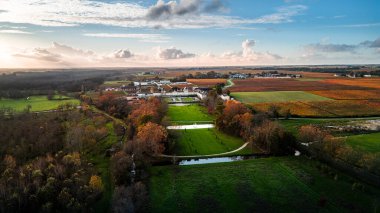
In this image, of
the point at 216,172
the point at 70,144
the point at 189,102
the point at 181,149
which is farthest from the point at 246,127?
the point at 189,102

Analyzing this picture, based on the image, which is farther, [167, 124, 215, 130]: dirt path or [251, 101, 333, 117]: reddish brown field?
[251, 101, 333, 117]: reddish brown field

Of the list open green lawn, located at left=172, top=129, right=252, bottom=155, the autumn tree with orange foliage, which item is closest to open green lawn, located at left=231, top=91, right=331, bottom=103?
the autumn tree with orange foliage

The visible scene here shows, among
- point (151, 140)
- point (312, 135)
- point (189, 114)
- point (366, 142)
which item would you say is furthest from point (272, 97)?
point (151, 140)

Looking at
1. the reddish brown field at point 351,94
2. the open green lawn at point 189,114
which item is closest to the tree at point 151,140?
the open green lawn at point 189,114

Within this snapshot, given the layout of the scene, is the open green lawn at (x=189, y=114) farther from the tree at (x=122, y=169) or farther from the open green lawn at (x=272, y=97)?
the tree at (x=122, y=169)

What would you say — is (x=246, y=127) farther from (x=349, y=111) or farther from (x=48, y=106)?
(x=48, y=106)

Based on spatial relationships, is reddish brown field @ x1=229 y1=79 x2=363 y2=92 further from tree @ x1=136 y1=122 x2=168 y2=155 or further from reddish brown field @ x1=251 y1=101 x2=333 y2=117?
tree @ x1=136 y1=122 x2=168 y2=155

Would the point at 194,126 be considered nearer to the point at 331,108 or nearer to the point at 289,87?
the point at 331,108
